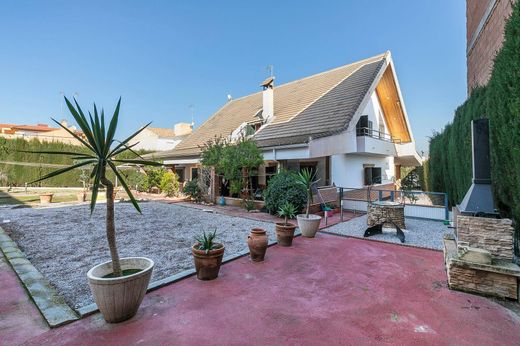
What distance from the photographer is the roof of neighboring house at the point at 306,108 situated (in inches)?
497

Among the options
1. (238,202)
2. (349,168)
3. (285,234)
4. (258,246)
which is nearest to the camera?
(258,246)

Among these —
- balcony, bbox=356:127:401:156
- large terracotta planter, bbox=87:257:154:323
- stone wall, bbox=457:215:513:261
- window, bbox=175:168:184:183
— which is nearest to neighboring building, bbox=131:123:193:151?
window, bbox=175:168:184:183

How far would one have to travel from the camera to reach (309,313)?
348 centimetres

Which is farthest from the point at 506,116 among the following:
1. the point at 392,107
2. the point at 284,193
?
the point at 392,107

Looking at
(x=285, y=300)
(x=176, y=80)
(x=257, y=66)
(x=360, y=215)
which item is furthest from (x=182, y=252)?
(x=176, y=80)

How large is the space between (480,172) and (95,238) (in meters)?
9.88

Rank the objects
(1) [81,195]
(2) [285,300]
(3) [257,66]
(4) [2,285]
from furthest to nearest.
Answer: (3) [257,66] → (1) [81,195] → (4) [2,285] → (2) [285,300]

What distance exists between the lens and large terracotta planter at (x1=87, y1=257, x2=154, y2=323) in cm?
304

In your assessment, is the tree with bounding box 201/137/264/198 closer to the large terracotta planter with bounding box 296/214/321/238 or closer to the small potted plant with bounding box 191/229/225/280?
the large terracotta planter with bounding box 296/214/321/238

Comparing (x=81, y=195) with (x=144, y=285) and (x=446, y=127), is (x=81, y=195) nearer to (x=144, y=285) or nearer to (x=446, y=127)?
(x=144, y=285)

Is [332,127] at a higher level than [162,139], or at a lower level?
lower

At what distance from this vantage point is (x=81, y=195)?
15.6 m

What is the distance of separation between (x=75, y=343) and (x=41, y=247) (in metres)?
5.05

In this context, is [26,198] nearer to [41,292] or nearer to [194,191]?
[194,191]
